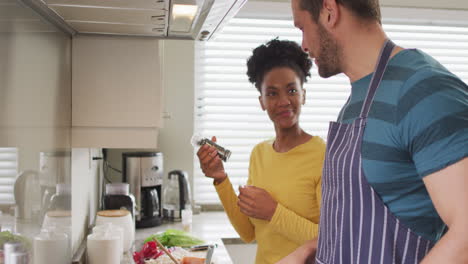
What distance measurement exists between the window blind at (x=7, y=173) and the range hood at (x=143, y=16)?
0.36 meters

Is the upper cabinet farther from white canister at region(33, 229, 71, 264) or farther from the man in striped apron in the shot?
the man in striped apron

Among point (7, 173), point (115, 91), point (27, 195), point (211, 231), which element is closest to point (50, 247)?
point (27, 195)

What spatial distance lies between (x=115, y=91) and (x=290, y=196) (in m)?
0.71

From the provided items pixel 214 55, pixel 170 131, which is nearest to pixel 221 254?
pixel 170 131

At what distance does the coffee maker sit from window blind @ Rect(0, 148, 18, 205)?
5.66ft

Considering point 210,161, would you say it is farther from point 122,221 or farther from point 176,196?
point 176,196

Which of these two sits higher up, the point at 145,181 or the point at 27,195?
the point at 27,195

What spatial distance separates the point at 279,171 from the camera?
1.61 m

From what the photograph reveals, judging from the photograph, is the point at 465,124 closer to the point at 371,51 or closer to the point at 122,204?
the point at 371,51

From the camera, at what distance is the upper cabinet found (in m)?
1.58

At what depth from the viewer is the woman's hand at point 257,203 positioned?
58.9 inches

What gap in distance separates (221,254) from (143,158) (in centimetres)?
97

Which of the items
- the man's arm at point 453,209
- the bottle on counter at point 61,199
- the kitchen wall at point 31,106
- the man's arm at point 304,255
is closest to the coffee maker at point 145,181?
the bottle on counter at point 61,199

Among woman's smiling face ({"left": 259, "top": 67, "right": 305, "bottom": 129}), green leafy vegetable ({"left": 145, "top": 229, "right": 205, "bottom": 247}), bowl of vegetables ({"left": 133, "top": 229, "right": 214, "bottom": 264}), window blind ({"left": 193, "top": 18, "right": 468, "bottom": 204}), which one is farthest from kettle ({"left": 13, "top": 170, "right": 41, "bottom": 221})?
window blind ({"left": 193, "top": 18, "right": 468, "bottom": 204})
